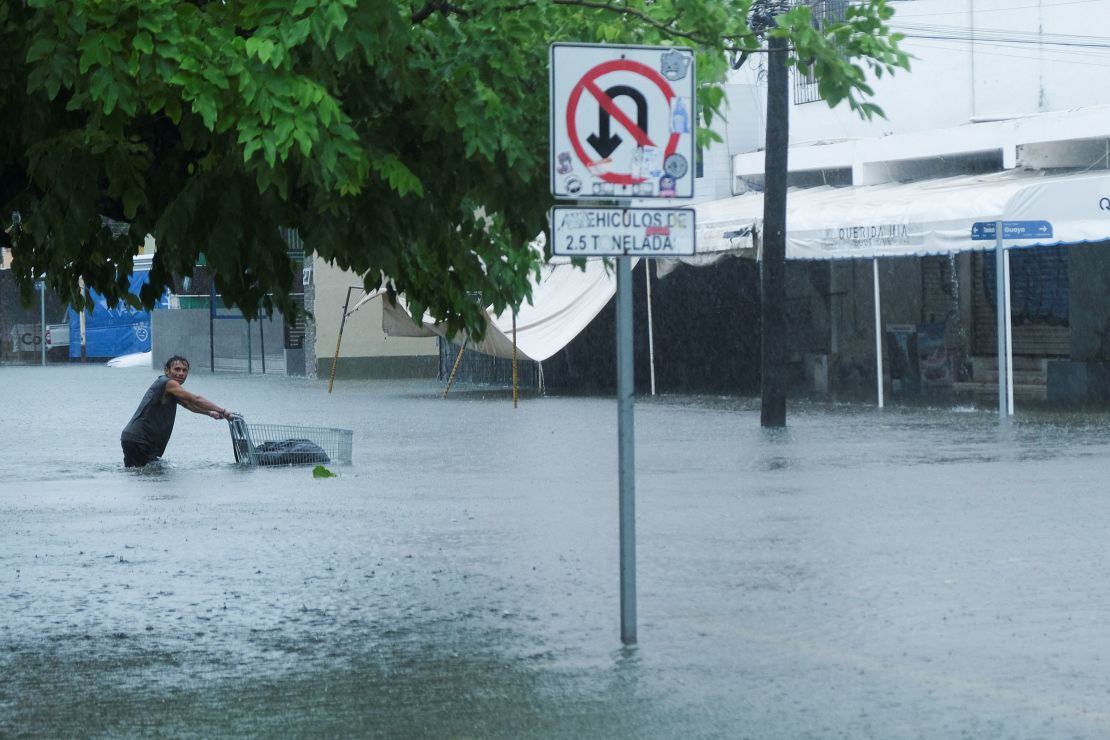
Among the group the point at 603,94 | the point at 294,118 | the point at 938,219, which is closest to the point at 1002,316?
the point at 938,219

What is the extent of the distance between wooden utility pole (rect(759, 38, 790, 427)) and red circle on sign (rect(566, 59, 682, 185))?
14.1 m

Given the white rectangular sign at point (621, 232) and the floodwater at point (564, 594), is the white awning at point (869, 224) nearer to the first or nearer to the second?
the floodwater at point (564, 594)

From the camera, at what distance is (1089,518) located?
12.9 meters

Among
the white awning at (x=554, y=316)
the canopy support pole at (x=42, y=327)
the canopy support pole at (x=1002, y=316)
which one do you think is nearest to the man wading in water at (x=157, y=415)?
the canopy support pole at (x=1002, y=316)

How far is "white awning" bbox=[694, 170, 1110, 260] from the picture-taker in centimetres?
2245

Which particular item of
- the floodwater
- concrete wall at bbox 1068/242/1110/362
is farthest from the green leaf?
concrete wall at bbox 1068/242/1110/362

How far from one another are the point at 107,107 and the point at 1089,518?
27.7 ft

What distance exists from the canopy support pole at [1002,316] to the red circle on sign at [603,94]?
14.4 metres

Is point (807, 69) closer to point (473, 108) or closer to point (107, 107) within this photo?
point (473, 108)

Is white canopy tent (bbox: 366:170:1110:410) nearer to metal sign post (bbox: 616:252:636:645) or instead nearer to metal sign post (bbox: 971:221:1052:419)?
metal sign post (bbox: 971:221:1052:419)

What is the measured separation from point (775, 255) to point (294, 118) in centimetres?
1686

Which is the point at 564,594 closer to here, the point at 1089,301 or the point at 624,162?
the point at 624,162

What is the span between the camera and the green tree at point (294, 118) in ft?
21.1

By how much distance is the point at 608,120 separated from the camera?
26.6 feet
